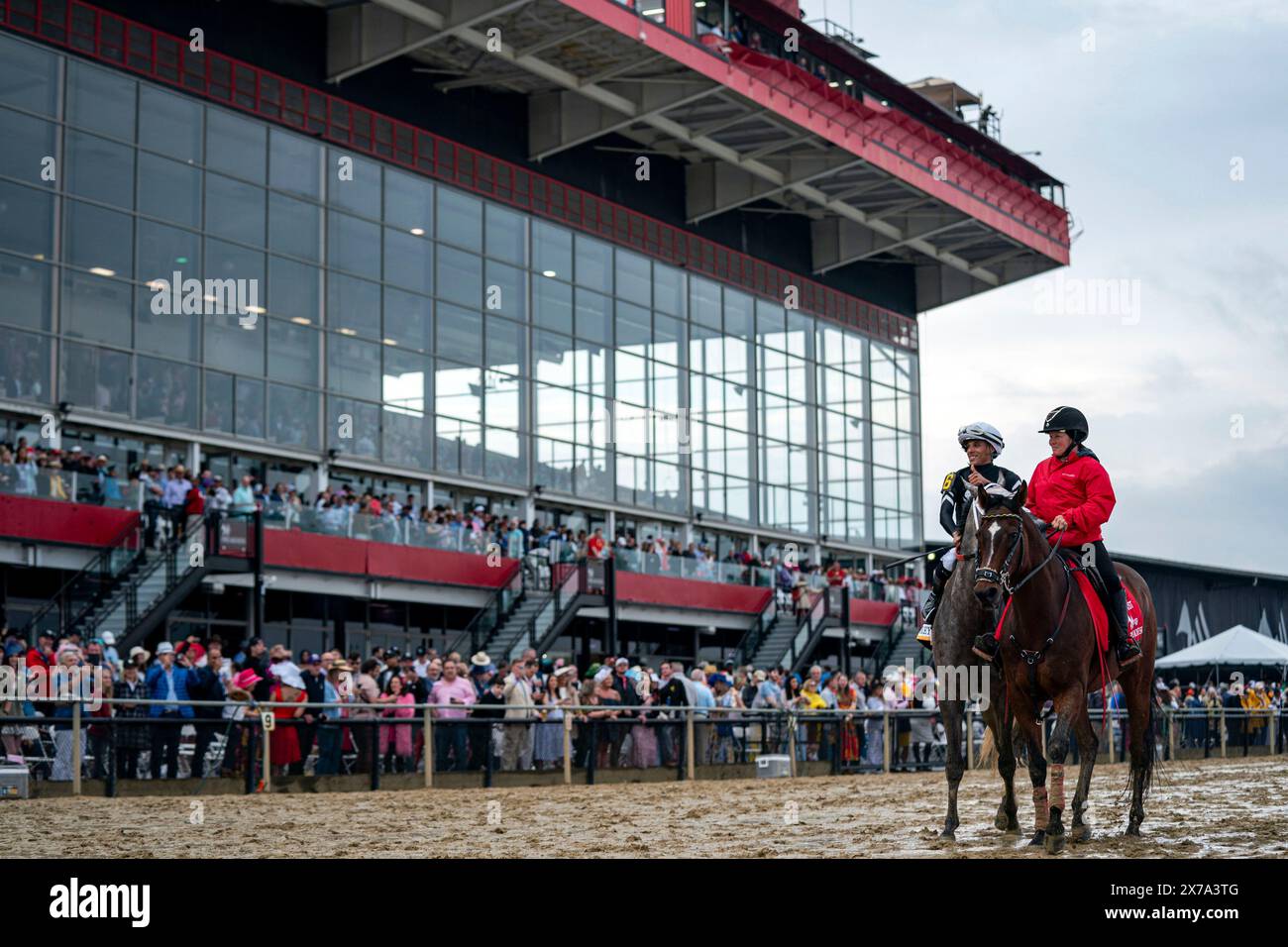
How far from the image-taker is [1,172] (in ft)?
106

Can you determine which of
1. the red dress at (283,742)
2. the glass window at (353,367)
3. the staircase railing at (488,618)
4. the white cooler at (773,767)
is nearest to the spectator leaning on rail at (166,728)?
the red dress at (283,742)

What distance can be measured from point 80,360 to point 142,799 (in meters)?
19.4

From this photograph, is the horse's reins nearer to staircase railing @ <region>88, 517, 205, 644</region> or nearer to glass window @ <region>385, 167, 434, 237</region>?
staircase railing @ <region>88, 517, 205, 644</region>

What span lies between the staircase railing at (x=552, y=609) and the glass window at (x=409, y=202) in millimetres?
9613

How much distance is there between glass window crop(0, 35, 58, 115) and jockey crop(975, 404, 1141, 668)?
89.8ft

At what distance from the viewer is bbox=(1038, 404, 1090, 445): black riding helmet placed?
1055 cm

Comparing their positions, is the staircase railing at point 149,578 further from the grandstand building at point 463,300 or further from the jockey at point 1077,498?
the jockey at point 1077,498

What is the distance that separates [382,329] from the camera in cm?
4041

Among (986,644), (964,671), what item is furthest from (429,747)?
(986,644)

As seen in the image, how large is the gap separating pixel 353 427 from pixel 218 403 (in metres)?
4.04

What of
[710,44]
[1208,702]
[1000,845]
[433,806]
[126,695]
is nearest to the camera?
[1000,845]
